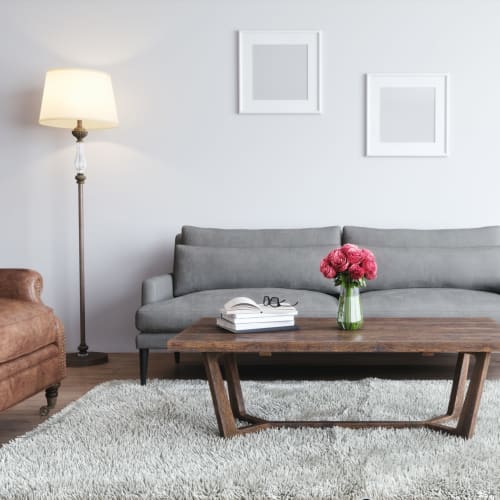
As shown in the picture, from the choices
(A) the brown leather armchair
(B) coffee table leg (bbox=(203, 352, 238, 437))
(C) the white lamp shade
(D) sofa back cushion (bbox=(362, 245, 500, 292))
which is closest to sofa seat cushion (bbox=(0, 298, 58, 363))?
(A) the brown leather armchair

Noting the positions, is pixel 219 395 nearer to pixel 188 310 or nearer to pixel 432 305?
pixel 188 310

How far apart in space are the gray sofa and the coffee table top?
0.84 meters

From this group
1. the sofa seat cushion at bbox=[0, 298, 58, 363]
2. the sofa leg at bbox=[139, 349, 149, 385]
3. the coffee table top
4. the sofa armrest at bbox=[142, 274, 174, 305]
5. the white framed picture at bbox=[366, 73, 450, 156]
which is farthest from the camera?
the white framed picture at bbox=[366, 73, 450, 156]

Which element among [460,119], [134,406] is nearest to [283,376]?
[134,406]

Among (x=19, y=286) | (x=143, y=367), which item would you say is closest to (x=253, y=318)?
(x=143, y=367)

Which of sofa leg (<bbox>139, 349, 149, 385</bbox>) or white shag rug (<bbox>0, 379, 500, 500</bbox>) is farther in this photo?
sofa leg (<bbox>139, 349, 149, 385</bbox>)

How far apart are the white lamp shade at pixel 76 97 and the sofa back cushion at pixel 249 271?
3.43 feet

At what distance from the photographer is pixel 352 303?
2.44 metres

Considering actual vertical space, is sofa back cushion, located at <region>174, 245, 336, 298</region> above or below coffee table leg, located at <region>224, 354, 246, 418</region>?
above

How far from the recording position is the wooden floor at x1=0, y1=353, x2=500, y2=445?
11.3ft

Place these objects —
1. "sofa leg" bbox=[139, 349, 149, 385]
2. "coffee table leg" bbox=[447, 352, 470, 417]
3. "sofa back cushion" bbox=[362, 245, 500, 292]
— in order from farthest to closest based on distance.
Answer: "sofa back cushion" bbox=[362, 245, 500, 292] < "sofa leg" bbox=[139, 349, 149, 385] < "coffee table leg" bbox=[447, 352, 470, 417]

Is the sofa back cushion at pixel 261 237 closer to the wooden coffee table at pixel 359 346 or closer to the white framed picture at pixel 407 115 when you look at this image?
the white framed picture at pixel 407 115

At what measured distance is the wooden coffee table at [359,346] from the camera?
214cm

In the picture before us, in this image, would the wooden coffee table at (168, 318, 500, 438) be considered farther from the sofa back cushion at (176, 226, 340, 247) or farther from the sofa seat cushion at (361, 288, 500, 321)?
the sofa back cushion at (176, 226, 340, 247)
